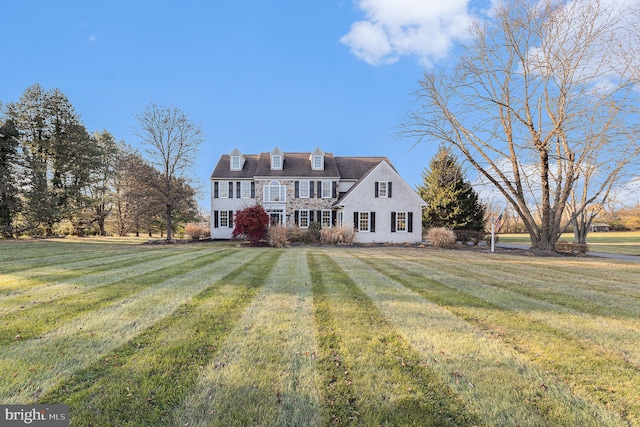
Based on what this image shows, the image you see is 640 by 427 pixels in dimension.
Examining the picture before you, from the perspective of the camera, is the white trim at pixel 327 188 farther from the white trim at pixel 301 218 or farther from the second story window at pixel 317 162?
the white trim at pixel 301 218

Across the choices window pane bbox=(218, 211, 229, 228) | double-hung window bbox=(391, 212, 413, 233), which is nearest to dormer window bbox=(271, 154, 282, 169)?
window pane bbox=(218, 211, 229, 228)

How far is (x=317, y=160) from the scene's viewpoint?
2700cm

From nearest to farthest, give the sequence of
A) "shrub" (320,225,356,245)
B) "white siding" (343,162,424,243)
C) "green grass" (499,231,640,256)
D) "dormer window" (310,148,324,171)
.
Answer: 1. "shrub" (320,225,356,245)
2. "green grass" (499,231,640,256)
3. "white siding" (343,162,424,243)
4. "dormer window" (310,148,324,171)

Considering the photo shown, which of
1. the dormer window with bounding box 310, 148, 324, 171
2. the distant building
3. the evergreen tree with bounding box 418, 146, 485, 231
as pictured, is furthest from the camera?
the distant building

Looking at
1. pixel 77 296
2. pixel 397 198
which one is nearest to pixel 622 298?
pixel 77 296

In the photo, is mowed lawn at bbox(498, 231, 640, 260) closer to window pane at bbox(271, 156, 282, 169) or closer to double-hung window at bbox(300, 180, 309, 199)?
double-hung window at bbox(300, 180, 309, 199)

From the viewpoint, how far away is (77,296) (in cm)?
519

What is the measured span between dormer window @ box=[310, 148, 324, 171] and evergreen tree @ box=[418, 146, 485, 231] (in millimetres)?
10022

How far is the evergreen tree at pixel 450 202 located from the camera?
24438 mm

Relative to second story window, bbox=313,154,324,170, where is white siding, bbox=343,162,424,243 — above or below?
below

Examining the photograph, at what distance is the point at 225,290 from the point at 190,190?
65.9ft

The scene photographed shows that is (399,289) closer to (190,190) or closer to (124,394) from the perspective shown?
(124,394)

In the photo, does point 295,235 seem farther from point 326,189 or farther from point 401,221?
point 401,221

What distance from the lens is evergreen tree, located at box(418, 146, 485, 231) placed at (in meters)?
24.4
